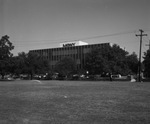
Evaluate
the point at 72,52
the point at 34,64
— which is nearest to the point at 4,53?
the point at 34,64

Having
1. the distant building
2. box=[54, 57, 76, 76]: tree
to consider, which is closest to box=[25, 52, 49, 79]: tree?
box=[54, 57, 76, 76]: tree

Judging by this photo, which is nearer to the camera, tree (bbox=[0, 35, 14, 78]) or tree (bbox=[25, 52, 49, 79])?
tree (bbox=[0, 35, 14, 78])

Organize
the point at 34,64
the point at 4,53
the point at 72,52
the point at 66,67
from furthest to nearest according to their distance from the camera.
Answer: the point at 72,52, the point at 66,67, the point at 34,64, the point at 4,53

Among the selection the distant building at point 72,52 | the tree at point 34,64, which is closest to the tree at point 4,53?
the tree at point 34,64

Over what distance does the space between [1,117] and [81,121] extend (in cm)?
317

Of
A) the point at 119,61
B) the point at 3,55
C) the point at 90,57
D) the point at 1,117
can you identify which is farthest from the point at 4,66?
the point at 1,117

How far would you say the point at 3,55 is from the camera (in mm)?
60875

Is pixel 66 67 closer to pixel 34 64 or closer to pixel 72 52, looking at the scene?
pixel 34 64

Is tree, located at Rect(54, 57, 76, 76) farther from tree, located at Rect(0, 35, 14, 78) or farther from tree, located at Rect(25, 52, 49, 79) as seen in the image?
tree, located at Rect(0, 35, 14, 78)

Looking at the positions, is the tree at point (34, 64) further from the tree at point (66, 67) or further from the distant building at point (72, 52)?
the distant building at point (72, 52)

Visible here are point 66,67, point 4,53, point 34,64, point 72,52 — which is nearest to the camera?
point 4,53

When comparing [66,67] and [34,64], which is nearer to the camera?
[34,64]

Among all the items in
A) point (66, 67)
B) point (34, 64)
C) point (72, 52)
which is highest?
point (72, 52)

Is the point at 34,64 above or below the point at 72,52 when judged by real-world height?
below
